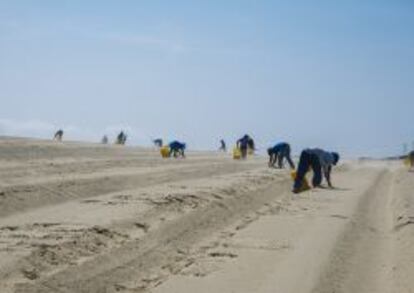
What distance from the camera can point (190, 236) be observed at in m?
13.6

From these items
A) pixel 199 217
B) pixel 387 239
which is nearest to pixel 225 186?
pixel 199 217

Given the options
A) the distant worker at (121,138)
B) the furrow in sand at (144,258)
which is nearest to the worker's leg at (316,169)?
the furrow in sand at (144,258)

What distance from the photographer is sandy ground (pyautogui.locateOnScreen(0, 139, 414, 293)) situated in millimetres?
10133

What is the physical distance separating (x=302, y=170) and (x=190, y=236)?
10.7 metres

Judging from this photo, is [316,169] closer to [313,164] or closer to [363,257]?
[313,164]

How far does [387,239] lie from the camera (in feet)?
46.4

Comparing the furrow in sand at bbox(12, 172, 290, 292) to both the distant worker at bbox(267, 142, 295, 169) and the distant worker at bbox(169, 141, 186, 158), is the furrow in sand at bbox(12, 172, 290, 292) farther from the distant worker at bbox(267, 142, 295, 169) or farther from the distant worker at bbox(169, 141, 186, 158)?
the distant worker at bbox(169, 141, 186, 158)

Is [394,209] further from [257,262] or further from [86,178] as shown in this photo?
[257,262]

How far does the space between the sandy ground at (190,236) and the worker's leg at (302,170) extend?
30.9 inches

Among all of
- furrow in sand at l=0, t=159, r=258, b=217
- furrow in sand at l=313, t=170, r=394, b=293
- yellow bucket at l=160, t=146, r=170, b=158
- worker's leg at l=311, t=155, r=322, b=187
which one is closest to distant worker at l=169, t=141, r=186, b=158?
yellow bucket at l=160, t=146, r=170, b=158

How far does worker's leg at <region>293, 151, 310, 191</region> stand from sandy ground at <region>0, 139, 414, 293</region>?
2.57 feet

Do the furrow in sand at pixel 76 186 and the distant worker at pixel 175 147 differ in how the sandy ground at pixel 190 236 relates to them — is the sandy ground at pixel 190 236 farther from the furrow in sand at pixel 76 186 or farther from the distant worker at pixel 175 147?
the distant worker at pixel 175 147

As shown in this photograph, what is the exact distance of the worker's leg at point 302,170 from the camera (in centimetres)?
2341

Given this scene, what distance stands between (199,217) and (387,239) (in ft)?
11.2
